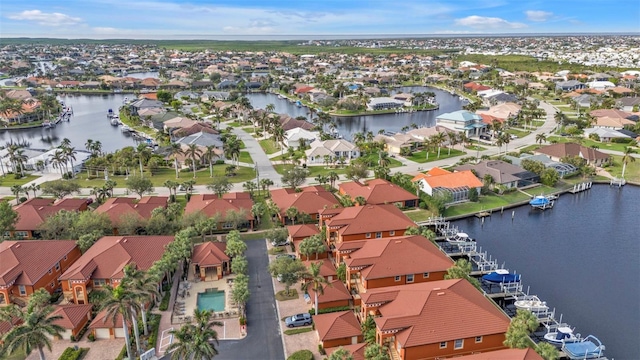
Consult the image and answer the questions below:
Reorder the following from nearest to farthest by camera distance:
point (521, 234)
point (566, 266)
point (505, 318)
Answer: point (505, 318) < point (566, 266) < point (521, 234)

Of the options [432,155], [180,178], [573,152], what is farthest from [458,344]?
[573,152]

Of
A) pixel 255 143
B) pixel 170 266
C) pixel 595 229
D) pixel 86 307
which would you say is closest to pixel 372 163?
pixel 255 143

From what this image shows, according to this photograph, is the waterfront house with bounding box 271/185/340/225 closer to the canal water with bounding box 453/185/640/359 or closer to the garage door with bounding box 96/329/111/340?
the canal water with bounding box 453/185/640/359

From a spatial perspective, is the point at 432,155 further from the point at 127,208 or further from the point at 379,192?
the point at 127,208

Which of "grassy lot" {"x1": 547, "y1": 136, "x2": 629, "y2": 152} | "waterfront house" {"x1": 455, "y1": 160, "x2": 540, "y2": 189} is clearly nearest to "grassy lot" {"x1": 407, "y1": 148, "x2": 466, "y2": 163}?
"waterfront house" {"x1": 455, "y1": 160, "x2": 540, "y2": 189}

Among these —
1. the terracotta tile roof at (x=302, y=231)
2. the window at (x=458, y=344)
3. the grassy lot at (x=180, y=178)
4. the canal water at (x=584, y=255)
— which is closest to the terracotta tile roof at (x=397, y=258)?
the window at (x=458, y=344)

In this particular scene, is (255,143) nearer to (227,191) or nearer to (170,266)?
(227,191)
